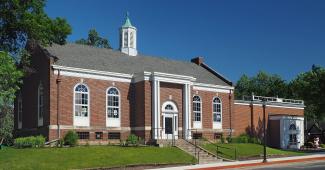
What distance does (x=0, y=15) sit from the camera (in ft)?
118

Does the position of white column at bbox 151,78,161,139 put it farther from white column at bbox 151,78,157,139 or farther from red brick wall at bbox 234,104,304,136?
red brick wall at bbox 234,104,304,136

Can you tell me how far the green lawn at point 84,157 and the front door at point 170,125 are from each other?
6.92 m

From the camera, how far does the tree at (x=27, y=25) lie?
35.8m

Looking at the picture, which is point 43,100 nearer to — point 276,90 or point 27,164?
point 27,164

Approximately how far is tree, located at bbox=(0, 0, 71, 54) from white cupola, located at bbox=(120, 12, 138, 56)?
11.4 metres

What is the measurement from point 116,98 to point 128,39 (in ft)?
31.6

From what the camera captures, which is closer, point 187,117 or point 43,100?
point 43,100

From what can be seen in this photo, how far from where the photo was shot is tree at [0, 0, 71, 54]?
1411 inches

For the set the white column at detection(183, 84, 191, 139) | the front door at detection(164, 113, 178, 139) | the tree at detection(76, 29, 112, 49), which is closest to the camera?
the front door at detection(164, 113, 178, 139)

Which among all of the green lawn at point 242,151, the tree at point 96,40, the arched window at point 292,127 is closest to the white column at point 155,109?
the green lawn at point 242,151

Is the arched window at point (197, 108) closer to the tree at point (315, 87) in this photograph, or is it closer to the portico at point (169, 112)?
the portico at point (169, 112)

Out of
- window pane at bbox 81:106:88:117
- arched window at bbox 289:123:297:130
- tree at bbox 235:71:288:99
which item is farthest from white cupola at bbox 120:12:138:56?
tree at bbox 235:71:288:99

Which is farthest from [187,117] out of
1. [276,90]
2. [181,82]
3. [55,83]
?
[276,90]

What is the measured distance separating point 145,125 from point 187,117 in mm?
4647
